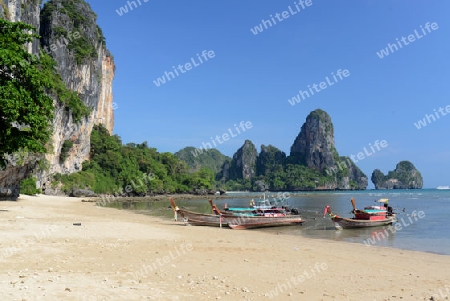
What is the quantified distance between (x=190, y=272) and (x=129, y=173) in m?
79.9

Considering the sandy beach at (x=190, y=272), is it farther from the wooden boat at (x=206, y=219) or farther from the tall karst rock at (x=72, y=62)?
the tall karst rock at (x=72, y=62)

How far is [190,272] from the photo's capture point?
8344 millimetres

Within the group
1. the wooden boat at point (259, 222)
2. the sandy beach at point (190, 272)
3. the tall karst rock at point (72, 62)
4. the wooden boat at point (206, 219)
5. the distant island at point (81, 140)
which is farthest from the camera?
the tall karst rock at point (72, 62)

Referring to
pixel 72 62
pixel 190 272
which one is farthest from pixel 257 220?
pixel 72 62

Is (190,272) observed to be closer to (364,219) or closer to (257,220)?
(257,220)

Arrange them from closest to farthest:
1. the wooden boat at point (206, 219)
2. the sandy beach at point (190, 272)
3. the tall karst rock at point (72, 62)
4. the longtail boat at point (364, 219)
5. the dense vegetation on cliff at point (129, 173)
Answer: the sandy beach at point (190, 272) < the wooden boat at point (206, 219) < the longtail boat at point (364, 219) < the tall karst rock at point (72, 62) < the dense vegetation on cliff at point (129, 173)

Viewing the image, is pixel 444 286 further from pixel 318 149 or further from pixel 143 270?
pixel 318 149

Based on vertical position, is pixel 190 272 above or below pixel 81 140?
below

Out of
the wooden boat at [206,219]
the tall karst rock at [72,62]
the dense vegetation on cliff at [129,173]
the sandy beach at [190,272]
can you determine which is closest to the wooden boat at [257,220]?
the wooden boat at [206,219]

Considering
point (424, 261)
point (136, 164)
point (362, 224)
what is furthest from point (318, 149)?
point (424, 261)

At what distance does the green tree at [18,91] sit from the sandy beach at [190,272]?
508 cm

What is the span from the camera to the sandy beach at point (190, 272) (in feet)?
20.9

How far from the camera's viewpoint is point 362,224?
27.2m

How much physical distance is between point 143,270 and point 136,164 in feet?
281
